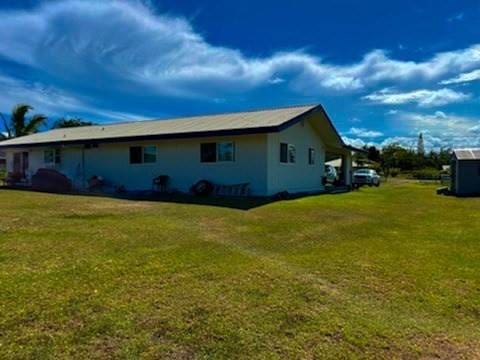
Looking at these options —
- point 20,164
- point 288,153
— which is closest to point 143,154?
point 288,153

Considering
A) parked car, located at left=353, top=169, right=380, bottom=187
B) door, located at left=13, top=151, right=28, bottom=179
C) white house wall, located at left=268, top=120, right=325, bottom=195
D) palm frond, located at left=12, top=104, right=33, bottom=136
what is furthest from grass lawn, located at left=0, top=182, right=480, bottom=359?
palm frond, located at left=12, top=104, right=33, bottom=136

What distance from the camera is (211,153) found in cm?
1628

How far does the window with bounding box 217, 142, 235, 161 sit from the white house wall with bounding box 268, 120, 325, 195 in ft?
5.22

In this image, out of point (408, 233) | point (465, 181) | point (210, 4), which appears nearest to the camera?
point (408, 233)

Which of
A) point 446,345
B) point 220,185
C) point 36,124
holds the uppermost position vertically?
point 36,124

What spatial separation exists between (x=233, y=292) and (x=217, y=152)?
12.0 metres

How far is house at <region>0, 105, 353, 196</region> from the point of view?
15.3 metres

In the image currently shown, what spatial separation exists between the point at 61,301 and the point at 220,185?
1207 cm

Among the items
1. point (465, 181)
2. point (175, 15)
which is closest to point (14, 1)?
Answer: point (175, 15)

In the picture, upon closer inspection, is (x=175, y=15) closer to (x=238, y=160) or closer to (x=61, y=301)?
(x=238, y=160)

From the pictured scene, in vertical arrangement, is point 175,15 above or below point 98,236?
above

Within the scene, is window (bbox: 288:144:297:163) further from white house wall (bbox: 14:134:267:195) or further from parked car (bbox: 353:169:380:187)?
→ parked car (bbox: 353:169:380:187)

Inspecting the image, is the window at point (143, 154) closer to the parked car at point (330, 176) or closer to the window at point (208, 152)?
the window at point (208, 152)

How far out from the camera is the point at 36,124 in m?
33.4
